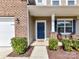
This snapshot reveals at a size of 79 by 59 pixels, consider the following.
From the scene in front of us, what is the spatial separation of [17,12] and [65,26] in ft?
25.3

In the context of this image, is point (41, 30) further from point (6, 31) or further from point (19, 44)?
point (19, 44)

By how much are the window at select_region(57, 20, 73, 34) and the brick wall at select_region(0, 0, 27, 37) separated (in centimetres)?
669

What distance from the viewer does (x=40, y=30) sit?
71.8 ft

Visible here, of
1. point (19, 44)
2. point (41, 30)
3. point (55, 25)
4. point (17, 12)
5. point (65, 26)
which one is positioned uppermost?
point (17, 12)

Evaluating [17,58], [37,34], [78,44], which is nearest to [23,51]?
[17,58]

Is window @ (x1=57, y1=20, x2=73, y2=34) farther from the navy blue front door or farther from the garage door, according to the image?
the garage door

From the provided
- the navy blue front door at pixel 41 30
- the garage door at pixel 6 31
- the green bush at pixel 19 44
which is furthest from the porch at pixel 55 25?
the green bush at pixel 19 44

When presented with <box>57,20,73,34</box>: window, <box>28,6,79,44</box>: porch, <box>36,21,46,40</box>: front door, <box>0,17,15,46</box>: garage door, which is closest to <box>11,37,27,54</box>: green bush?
<box>0,17,15,46</box>: garage door

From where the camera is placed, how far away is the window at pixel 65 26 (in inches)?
838

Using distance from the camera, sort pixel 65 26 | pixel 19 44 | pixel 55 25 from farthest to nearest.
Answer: pixel 65 26 < pixel 55 25 < pixel 19 44

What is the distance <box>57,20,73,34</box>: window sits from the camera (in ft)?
69.9

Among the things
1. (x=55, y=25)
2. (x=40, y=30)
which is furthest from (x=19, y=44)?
(x=40, y=30)

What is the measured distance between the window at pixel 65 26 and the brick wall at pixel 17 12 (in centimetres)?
669

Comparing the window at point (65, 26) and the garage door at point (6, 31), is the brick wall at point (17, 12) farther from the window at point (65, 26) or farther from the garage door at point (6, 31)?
the window at point (65, 26)
